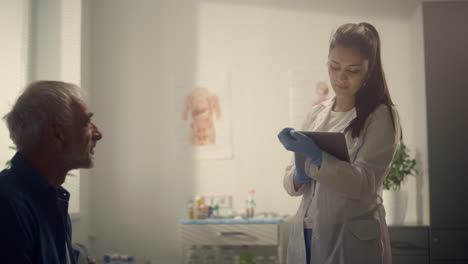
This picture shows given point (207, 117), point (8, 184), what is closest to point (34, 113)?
point (8, 184)

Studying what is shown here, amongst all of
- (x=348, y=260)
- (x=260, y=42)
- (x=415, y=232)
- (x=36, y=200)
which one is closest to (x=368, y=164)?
(x=348, y=260)

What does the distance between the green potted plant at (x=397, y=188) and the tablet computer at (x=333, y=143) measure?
77.4 inches

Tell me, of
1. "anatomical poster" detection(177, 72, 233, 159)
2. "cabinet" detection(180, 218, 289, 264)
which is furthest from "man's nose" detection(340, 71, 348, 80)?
"anatomical poster" detection(177, 72, 233, 159)

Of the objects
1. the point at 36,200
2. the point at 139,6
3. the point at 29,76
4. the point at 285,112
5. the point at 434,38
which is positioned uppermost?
the point at 139,6

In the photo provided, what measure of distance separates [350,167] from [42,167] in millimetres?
992

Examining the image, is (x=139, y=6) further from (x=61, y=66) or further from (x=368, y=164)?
(x=368, y=164)

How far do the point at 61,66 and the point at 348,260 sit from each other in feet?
9.31

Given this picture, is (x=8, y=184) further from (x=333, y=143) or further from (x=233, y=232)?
(x=233, y=232)

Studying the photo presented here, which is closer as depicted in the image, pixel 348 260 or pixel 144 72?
pixel 348 260

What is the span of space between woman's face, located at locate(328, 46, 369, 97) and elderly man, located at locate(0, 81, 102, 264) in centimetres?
97

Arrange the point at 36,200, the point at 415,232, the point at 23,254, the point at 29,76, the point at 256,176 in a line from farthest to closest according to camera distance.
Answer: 1. the point at 256,176
2. the point at 29,76
3. the point at 415,232
4. the point at 36,200
5. the point at 23,254

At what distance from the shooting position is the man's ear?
1406 millimetres

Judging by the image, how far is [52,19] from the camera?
3.84 m

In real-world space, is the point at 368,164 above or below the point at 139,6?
below
